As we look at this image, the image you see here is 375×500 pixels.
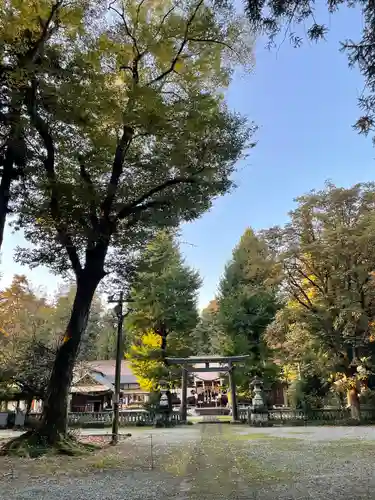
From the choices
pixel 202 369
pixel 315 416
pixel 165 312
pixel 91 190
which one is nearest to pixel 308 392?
pixel 315 416

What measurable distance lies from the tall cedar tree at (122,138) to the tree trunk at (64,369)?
0.03 meters

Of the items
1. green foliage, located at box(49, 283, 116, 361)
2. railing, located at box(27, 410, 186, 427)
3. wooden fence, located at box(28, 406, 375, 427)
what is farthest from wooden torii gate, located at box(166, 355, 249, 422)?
green foliage, located at box(49, 283, 116, 361)

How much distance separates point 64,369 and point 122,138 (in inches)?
237

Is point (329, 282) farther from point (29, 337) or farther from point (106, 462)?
point (29, 337)

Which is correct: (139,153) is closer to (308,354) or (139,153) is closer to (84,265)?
(84,265)

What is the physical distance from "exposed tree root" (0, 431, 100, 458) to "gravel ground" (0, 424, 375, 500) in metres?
0.78

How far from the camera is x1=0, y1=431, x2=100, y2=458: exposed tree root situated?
27.8 ft

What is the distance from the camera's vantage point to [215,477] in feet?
19.5

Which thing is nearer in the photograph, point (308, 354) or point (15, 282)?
point (308, 354)

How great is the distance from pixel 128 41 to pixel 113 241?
5311 mm

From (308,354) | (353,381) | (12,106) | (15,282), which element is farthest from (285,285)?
(15,282)

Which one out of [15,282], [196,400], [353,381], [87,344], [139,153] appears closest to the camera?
[139,153]

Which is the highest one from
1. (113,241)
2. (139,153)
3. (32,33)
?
(32,33)

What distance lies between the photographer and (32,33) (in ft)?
27.0
